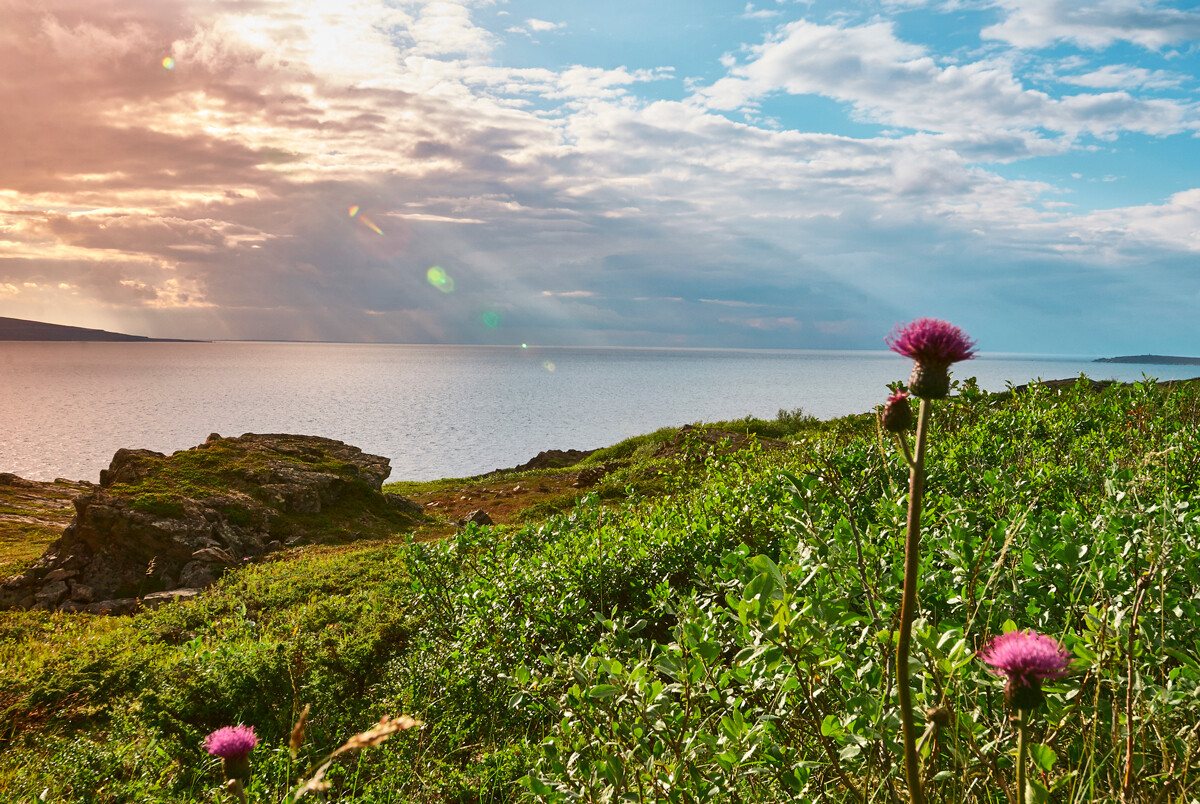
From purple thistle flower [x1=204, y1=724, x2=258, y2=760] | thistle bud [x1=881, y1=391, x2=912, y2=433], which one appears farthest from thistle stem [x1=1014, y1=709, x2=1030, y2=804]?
purple thistle flower [x1=204, y1=724, x2=258, y2=760]

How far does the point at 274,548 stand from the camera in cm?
1496

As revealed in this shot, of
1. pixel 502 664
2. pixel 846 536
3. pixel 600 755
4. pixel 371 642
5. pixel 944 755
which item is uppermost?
pixel 846 536

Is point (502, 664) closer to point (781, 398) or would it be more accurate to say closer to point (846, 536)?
point (846, 536)

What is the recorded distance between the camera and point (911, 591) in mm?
1168

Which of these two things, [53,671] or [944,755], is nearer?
[944,755]

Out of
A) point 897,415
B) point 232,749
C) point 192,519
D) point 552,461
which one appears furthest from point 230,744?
point 552,461

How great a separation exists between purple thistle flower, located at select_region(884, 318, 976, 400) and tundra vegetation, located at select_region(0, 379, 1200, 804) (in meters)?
0.65

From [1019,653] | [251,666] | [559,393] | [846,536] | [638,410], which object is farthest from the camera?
[559,393]

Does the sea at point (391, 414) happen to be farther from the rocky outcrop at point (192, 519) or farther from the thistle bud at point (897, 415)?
the thistle bud at point (897, 415)

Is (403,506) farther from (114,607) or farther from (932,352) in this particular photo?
(932,352)

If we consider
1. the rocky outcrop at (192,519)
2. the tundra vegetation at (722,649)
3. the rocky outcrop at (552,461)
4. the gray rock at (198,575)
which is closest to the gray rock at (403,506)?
the rocky outcrop at (192,519)

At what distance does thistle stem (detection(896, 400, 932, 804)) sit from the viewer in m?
1.07

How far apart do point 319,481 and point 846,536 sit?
17.7 m

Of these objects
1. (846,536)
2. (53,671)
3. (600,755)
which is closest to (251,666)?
(53,671)
